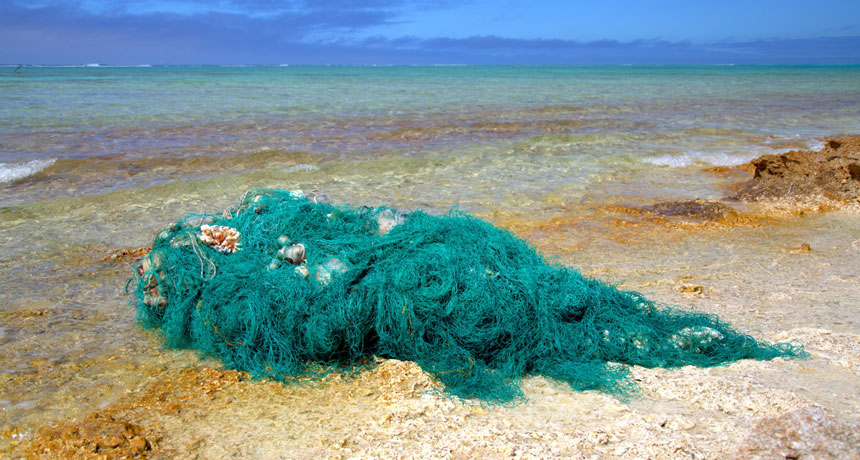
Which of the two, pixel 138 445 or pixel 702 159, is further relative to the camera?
pixel 702 159

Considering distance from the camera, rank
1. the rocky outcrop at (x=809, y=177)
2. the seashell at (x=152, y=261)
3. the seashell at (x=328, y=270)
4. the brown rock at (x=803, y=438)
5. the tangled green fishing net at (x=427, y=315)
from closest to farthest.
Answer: the brown rock at (x=803, y=438), the tangled green fishing net at (x=427, y=315), the seashell at (x=328, y=270), the seashell at (x=152, y=261), the rocky outcrop at (x=809, y=177)

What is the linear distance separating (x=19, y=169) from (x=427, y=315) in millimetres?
8769

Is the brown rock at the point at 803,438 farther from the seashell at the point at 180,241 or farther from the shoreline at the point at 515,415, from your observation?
the seashell at the point at 180,241

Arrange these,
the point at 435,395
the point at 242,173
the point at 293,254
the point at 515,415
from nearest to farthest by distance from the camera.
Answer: the point at 515,415
the point at 435,395
the point at 293,254
the point at 242,173

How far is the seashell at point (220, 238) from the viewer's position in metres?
3.65

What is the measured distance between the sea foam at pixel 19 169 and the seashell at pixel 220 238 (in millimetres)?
6581

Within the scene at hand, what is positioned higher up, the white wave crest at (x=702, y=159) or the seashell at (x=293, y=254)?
the seashell at (x=293, y=254)

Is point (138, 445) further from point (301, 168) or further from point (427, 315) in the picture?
point (301, 168)

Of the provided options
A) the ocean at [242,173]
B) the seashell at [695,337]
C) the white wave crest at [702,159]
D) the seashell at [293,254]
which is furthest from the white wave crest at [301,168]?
the seashell at [695,337]

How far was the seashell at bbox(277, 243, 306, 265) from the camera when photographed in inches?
135

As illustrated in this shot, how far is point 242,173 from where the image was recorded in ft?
31.3

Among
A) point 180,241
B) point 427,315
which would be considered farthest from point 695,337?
point 180,241

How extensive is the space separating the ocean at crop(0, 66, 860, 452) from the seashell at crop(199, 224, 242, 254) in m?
0.71

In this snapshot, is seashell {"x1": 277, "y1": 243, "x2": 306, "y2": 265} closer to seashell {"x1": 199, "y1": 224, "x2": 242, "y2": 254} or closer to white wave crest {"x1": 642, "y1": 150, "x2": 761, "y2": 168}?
seashell {"x1": 199, "y1": 224, "x2": 242, "y2": 254}
